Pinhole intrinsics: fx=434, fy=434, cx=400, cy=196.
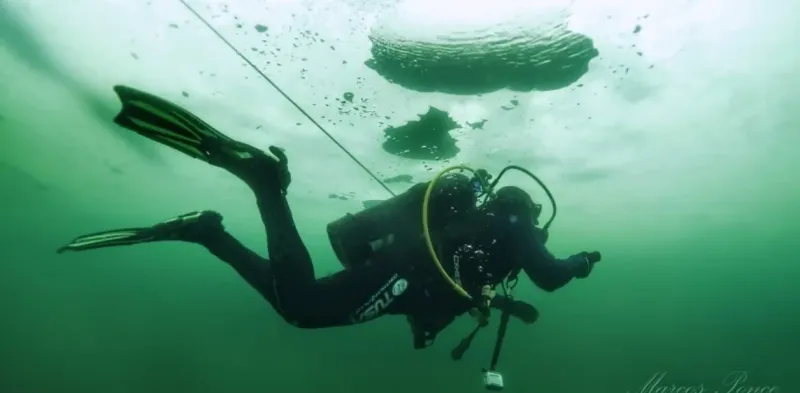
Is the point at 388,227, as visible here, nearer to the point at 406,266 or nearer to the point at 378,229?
the point at 378,229

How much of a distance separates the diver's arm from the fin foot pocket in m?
Answer: 2.88

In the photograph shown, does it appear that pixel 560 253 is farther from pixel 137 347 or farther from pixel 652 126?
pixel 137 347

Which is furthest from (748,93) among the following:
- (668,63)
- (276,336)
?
(276,336)

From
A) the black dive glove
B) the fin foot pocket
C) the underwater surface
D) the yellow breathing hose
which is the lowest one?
the fin foot pocket

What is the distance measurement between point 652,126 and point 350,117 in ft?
29.1

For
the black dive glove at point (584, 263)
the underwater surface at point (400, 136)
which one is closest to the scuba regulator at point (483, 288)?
the black dive glove at point (584, 263)

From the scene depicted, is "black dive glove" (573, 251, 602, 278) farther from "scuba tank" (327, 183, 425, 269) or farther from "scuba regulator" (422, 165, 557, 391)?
"scuba tank" (327, 183, 425, 269)

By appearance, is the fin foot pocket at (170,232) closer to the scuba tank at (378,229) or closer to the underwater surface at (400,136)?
the scuba tank at (378,229)

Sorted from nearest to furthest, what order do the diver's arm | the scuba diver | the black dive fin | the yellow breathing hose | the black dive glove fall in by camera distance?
the black dive fin < the yellow breathing hose < the scuba diver < the diver's arm < the black dive glove

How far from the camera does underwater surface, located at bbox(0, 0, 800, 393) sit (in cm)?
877

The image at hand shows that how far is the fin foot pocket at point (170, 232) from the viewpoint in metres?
3.82

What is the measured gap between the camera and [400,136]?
1357cm

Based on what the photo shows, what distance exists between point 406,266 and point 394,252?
16 centimetres

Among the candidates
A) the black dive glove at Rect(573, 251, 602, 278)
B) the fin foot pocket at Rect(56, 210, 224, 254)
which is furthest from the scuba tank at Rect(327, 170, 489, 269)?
the black dive glove at Rect(573, 251, 602, 278)
